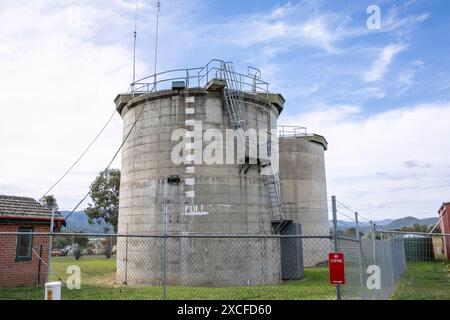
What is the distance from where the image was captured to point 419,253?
26.7 metres

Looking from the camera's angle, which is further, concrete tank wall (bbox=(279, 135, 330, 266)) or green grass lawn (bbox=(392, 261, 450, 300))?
concrete tank wall (bbox=(279, 135, 330, 266))

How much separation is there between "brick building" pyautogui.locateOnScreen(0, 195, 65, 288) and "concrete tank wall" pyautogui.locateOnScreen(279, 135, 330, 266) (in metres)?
16.9

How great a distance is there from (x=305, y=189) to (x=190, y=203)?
15.1 meters

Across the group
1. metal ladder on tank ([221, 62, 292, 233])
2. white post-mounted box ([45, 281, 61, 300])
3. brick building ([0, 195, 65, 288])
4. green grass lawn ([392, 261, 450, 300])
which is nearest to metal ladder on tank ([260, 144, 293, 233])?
metal ladder on tank ([221, 62, 292, 233])

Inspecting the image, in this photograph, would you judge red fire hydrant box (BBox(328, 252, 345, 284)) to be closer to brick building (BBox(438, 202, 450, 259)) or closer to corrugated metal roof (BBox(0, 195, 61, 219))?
corrugated metal roof (BBox(0, 195, 61, 219))

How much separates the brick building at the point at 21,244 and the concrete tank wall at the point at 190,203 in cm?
320

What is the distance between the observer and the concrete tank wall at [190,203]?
47.1ft

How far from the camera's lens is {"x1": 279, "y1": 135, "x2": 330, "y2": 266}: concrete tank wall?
26.7 m

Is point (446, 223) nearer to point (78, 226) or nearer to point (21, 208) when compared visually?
point (21, 208)

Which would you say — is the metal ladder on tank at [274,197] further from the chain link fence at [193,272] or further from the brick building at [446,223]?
the brick building at [446,223]

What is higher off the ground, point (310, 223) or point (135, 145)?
point (135, 145)

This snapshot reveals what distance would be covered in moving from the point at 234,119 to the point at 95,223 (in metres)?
43.7
